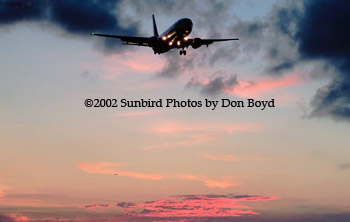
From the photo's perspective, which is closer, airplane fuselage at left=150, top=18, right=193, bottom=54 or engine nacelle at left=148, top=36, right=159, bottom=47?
airplane fuselage at left=150, top=18, right=193, bottom=54

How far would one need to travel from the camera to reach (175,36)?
95.6 metres

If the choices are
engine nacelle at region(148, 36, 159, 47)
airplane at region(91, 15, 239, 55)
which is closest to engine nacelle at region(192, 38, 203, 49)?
airplane at region(91, 15, 239, 55)

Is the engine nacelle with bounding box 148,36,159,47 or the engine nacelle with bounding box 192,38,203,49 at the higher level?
the engine nacelle with bounding box 192,38,203,49

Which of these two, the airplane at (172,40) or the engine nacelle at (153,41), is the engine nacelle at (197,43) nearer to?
the airplane at (172,40)

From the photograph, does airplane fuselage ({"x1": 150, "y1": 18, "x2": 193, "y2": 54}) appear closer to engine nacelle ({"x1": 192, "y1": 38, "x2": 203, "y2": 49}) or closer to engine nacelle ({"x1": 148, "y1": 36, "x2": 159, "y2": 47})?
engine nacelle ({"x1": 148, "y1": 36, "x2": 159, "y2": 47})

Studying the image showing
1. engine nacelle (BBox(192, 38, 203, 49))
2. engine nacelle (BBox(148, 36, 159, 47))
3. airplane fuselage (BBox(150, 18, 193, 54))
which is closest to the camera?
airplane fuselage (BBox(150, 18, 193, 54))

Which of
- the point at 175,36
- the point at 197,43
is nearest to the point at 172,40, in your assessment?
the point at 175,36

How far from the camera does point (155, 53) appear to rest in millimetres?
101750

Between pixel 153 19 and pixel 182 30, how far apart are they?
59.7m

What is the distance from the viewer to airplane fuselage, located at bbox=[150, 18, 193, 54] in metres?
93.3

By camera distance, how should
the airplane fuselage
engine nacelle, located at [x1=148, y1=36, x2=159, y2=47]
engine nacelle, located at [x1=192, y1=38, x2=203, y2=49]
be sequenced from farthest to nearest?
1. engine nacelle, located at [x1=192, y1=38, x2=203, y2=49]
2. engine nacelle, located at [x1=148, y1=36, x2=159, y2=47]
3. the airplane fuselage

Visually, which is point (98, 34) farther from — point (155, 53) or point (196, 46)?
point (196, 46)

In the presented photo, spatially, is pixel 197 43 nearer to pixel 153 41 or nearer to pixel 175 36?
pixel 175 36

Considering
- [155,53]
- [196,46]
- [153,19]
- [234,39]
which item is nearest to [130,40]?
[155,53]
